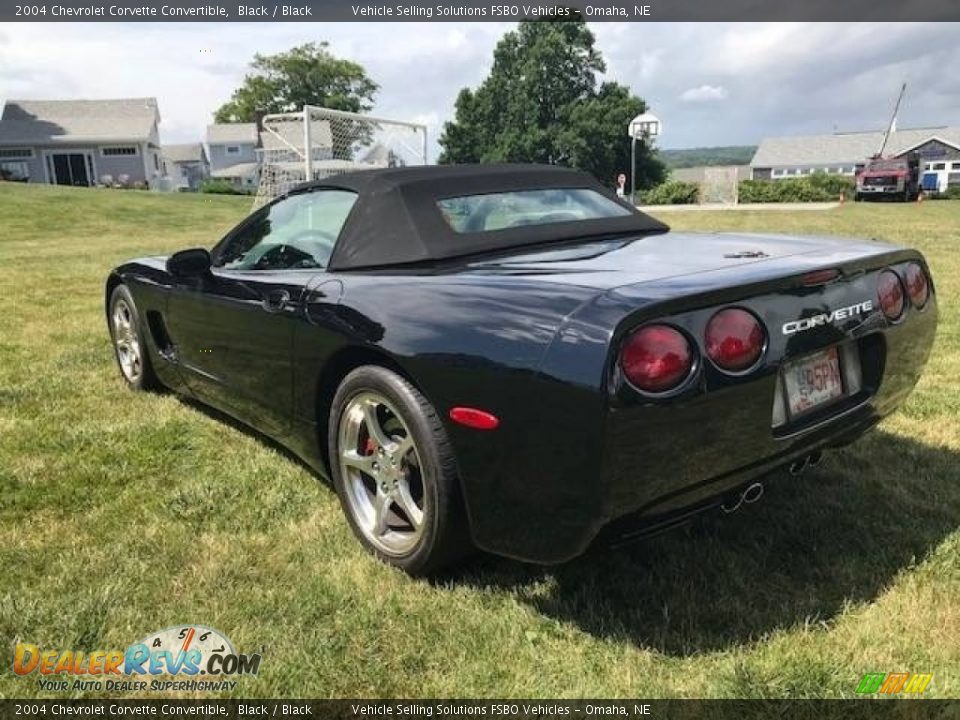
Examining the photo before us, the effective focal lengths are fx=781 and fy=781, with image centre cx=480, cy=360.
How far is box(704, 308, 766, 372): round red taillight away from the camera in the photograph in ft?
6.63

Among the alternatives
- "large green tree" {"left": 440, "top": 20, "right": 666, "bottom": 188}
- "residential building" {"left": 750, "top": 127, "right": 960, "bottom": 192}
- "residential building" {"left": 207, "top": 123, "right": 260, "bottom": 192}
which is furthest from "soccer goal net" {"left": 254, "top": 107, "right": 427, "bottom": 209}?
"residential building" {"left": 750, "top": 127, "right": 960, "bottom": 192}

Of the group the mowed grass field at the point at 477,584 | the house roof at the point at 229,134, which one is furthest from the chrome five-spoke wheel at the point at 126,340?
the house roof at the point at 229,134

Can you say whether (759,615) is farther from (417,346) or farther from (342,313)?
(342,313)

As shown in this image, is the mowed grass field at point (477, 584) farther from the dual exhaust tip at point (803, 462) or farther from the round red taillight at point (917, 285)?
the round red taillight at point (917, 285)

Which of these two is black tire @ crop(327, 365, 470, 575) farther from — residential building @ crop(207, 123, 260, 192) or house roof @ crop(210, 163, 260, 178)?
residential building @ crop(207, 123, 260, 192)

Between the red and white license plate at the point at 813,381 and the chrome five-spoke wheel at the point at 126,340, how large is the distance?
3.69m

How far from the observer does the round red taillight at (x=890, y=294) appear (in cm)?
257

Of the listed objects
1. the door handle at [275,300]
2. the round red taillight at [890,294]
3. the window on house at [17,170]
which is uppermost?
the window on house at [17,170]

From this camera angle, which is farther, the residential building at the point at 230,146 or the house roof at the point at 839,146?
the house roof at the point at 839,146

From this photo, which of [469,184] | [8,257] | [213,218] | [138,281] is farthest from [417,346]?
[213,218]

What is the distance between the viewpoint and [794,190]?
136 feet

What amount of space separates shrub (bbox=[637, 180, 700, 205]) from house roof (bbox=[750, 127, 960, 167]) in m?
40.1

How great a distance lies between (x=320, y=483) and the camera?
337cm

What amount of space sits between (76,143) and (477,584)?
164ft
